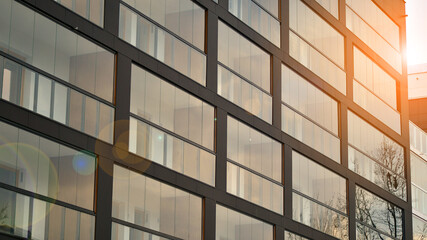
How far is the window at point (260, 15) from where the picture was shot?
34.1 meters

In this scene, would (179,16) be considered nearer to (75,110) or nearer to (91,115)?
(91,115)

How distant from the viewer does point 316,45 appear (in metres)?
39.8

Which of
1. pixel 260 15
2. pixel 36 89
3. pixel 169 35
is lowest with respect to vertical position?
pixel 36 89

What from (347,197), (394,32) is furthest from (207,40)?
(394,32)

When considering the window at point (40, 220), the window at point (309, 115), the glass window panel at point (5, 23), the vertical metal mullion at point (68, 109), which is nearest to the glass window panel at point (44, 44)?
the vertical metal mullion at point (68, 109)

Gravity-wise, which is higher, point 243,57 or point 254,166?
point 243,57

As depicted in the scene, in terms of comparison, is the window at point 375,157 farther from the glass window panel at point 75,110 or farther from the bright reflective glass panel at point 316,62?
the glass window panel at point 75,110

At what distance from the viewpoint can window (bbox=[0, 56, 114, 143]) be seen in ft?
74.7

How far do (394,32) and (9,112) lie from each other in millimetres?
31503

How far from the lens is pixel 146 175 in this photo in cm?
2716

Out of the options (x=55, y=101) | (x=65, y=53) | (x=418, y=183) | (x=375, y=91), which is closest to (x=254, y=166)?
(x=65, y=53)

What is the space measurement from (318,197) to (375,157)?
756cm

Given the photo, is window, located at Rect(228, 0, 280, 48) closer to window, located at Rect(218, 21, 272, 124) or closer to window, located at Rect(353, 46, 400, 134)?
window, located at Rect(218, 21, 272, 124)

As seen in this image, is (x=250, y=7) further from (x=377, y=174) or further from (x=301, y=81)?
(x=377, y=174)
